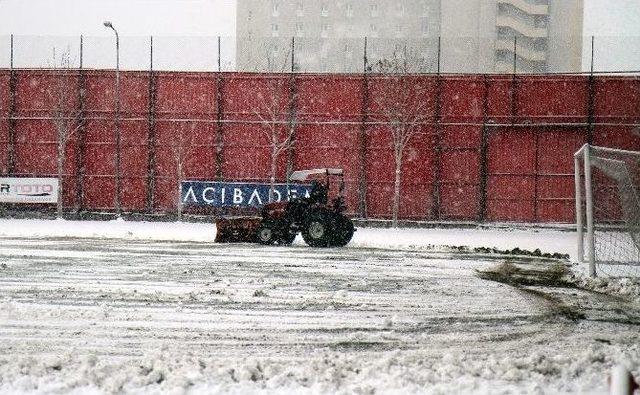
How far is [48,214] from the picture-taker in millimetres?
29766

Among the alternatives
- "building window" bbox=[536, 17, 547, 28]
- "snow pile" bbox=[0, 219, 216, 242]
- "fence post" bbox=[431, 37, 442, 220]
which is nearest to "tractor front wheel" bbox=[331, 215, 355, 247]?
"snow pile" bbox=[0, 219, 216, 242]

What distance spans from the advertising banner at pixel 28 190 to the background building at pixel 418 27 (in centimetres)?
4531

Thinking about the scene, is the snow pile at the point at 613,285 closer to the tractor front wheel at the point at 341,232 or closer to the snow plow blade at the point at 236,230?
the tractor front wheel at the point at 341,232

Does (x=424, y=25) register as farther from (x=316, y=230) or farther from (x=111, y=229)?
(x=316, y=230)

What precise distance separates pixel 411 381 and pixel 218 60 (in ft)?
89.9

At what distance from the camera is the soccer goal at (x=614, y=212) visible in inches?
514

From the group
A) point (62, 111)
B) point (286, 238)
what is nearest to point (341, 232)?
point (286, 238)

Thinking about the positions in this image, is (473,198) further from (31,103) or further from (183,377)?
(183,377)

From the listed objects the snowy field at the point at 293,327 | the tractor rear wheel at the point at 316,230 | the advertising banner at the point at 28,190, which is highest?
the advertising banner at the point at 28,190

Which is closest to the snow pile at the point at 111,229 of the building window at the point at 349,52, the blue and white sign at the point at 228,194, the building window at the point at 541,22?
the blue and white sign at the point at 228,194

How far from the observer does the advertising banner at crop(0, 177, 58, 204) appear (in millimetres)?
29188

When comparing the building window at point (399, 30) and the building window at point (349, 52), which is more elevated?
the building window at point (399, 30)

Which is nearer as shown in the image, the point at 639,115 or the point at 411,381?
the point at 411,381

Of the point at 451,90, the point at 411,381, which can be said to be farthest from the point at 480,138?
the point at 411,381
